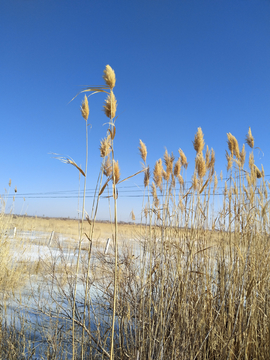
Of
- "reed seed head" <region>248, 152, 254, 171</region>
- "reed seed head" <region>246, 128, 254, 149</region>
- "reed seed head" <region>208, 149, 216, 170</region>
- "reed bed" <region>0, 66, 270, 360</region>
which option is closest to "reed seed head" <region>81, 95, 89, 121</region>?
"reed bed" <region>0, 66, 270, 360</region>

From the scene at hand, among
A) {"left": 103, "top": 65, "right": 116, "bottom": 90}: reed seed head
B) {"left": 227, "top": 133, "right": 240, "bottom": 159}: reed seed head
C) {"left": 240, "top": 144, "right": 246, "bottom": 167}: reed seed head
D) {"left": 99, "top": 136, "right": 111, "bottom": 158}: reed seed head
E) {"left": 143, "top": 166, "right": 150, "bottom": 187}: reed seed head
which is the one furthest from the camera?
{"left": 240, "top": 144, "right": 246, "bottom": 167}: reed seed head

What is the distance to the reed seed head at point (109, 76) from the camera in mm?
1075

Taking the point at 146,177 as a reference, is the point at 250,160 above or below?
above

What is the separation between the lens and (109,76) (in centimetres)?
108

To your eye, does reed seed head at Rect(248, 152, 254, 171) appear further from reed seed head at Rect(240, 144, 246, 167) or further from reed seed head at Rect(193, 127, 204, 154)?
reed seed head at Rect(193, 127, 204, 154)

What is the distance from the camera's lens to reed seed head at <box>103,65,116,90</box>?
42.3 inches

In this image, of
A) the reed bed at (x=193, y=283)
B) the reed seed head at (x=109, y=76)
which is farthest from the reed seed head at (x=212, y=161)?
the reed seed head at (x=109, y=76)

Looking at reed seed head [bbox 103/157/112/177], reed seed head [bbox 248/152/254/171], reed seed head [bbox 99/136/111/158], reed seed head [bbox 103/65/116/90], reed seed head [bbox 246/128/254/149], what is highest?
reed seed head [bbox 246/128/254/149]

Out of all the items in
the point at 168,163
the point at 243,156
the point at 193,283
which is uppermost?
the point at 243,156

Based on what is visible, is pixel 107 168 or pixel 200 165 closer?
pixel 107 168

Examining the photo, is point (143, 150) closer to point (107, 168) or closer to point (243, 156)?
point (107, 168)

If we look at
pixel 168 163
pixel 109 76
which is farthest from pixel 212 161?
pixel 109 76

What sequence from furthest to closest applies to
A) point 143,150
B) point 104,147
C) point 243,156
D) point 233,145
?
1. point 243,156
2. point 233,145
3. point 143,150
4. point 104,147

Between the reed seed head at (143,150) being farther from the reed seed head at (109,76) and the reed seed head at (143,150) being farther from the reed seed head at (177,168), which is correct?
the reed seed head at (109,76)
